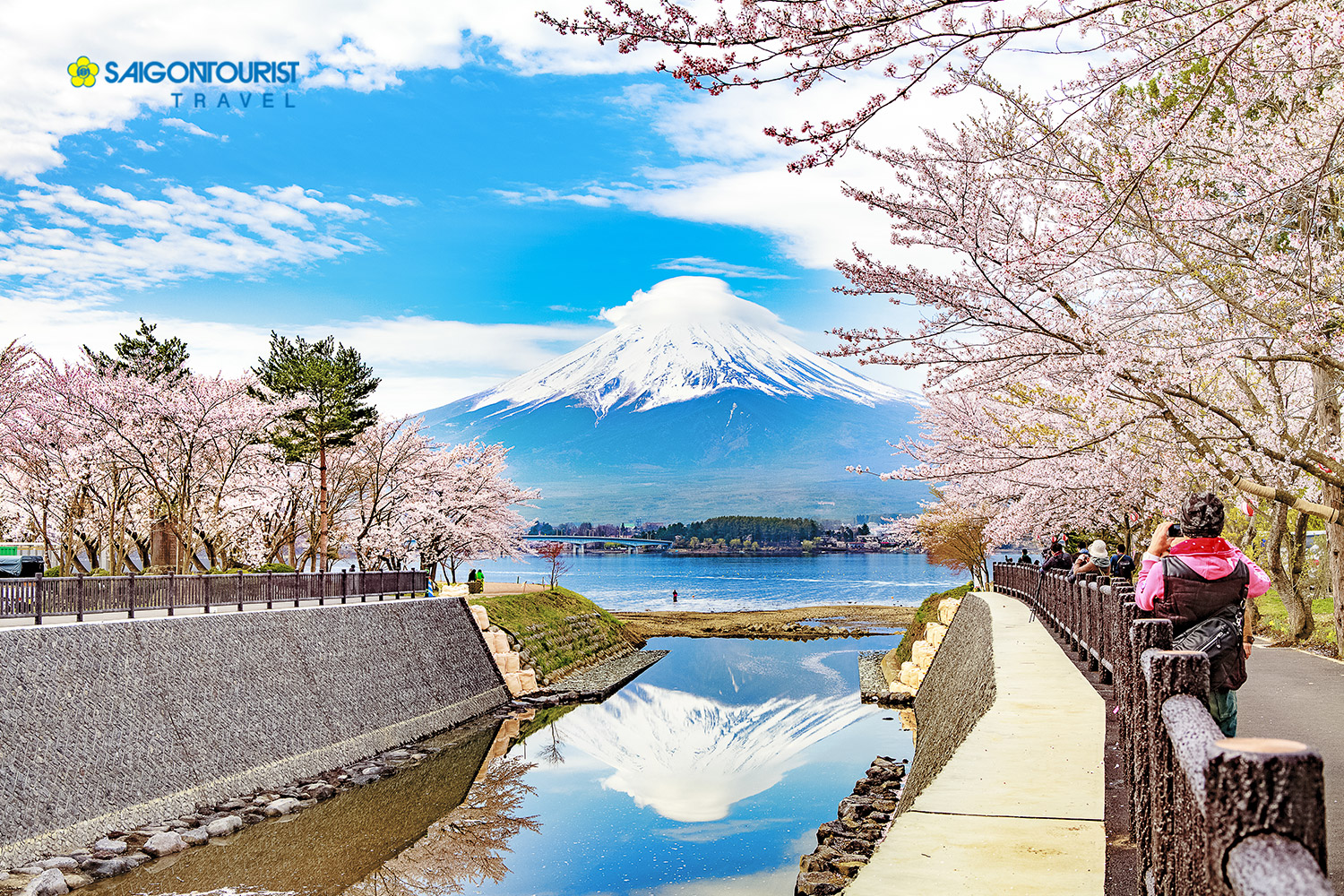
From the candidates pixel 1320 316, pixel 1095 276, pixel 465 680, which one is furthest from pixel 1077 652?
pixel 465 680

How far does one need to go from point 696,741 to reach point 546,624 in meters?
10.9

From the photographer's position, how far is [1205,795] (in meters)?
1.78

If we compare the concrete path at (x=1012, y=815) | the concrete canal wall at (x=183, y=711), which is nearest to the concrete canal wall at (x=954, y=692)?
the concrete path at (x=1012, y=815)

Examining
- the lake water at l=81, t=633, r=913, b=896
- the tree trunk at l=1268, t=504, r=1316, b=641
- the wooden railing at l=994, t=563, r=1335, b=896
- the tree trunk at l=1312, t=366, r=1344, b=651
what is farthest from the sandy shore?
the wooden railing at l=994, t=563, r=1335, b=896

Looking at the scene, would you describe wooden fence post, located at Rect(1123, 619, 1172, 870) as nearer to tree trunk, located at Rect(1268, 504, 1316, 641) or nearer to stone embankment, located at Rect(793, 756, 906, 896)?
stone embankment, located at Rect(793, 756, 906, 896)

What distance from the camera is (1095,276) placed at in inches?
493

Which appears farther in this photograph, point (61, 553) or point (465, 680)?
point (61, 553)

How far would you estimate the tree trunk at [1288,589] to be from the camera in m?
18.6

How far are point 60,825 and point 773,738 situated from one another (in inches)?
795

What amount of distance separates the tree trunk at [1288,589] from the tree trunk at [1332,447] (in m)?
2.27

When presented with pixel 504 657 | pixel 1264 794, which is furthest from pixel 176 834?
pixel 504 657

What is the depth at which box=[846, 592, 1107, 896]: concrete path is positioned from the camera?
5.58 meters

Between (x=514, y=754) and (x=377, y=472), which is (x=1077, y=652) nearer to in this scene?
(x=514, y=754)

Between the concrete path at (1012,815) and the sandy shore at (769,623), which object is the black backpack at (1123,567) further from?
the sandy shore at (769,623)
